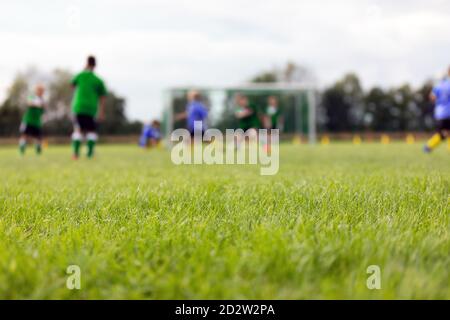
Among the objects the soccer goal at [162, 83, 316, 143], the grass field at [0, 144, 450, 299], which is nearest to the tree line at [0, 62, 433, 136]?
the soccer goal at [162, 83, 316, 143]

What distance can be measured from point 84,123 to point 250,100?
14.1 m

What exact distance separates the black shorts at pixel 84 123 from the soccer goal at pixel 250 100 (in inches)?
422

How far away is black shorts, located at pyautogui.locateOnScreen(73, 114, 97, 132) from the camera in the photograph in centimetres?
952

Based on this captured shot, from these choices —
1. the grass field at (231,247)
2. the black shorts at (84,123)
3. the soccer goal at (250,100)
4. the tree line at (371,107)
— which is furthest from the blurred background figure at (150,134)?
the tree line at (371,107)

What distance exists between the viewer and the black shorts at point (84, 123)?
952 centimetres

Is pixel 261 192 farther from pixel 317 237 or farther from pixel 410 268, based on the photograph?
pixel 410 268

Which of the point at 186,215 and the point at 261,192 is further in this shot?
the point at 261,192

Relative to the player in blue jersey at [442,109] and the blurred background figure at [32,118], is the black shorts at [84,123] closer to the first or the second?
the blurred background figure at [32,118]

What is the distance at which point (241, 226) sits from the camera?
2.20 meters
